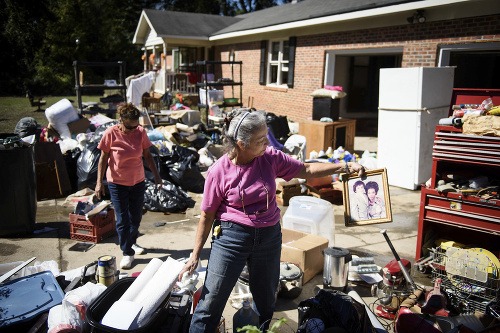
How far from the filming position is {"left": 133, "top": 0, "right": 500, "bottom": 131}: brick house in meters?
8.04

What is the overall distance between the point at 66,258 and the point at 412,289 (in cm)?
380

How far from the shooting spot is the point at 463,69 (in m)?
11.2

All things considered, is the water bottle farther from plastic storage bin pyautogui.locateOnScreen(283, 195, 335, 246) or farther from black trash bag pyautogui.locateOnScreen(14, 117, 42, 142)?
black trash bag pyautogui.locateOnScreen(14, 117, 42, 142)

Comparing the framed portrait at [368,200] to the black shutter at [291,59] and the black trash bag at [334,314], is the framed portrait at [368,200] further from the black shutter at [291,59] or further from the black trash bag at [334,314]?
the black shutter at [291,59]

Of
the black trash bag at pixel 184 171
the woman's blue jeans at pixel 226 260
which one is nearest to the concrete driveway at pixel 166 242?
the black trash bag at pixel 184 171

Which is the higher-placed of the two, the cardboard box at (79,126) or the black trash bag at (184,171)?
the cardboard box at (79,126)

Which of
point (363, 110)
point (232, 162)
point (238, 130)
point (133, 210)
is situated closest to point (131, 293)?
point (232, 162)

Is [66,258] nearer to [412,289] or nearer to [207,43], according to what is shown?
[412,289]

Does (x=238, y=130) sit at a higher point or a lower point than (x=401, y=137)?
higher

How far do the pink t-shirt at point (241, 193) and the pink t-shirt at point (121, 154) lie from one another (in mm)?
2037

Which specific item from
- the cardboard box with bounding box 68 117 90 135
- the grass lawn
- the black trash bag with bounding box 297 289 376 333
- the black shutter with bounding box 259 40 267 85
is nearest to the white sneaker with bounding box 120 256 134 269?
the black trash bag with bounding box 297 289 376 333

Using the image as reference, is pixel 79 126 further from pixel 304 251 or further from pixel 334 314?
pixel 334 314

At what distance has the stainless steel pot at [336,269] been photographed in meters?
3.68

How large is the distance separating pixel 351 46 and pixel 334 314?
378 inches
